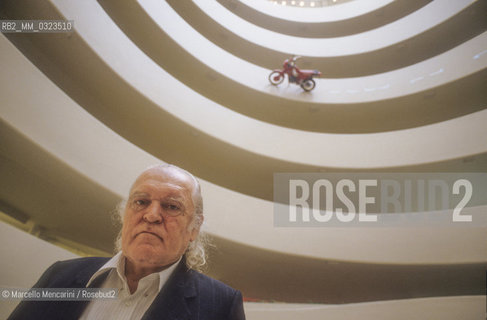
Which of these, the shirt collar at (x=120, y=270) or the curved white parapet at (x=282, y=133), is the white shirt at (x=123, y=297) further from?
the curved white parapet at (x=282, y=133)

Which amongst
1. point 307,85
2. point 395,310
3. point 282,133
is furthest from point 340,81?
point 395,310

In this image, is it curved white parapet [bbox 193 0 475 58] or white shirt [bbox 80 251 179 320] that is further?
curved white parapet [bbox 193 0 475 58]

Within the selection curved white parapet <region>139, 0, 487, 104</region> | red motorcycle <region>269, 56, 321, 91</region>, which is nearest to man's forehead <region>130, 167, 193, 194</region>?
curved white parapet <region>139, 0, 487, 104</region>

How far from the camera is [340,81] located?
34.7 ft

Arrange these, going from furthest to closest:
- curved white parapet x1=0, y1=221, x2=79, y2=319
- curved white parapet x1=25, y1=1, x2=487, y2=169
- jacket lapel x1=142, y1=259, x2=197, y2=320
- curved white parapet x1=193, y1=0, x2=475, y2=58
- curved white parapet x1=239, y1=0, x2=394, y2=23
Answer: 1. curved white parapet x1=239, y1=0, x2=394, y2=23
2. curved white parapet x1=193, y1=0, x2=475, y2=58
3. curved white parapet x1=25, y1=1, x2=487, y2=169
4. curved white parapet x1=0, y1=221, x2=79, y2=319
5. jacket lapel x1=142, y1=259, x2=197, y2=320

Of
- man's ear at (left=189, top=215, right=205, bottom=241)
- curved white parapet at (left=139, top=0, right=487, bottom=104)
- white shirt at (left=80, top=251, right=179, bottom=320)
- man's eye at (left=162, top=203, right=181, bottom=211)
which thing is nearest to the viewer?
white shirt at (left=80, top=251, right=179, bottom=320)

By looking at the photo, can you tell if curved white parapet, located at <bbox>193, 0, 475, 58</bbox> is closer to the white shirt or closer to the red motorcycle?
the red motorcycle

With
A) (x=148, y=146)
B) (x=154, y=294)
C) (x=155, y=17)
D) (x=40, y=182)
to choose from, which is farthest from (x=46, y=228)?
(x=155, y=17)

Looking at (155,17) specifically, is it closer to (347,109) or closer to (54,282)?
(347,109)

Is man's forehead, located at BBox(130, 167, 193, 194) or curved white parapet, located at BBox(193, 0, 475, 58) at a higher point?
curved white parapet, located at BBox(193, 0, 475, 58)

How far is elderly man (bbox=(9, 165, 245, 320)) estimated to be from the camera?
1622 millimetres

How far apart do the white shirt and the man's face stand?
79 millimetres

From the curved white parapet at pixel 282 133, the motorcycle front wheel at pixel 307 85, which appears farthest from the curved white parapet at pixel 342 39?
the curved white parapet at pixel 282 133

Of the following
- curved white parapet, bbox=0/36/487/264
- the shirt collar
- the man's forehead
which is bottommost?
the shirt collar
